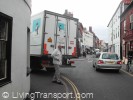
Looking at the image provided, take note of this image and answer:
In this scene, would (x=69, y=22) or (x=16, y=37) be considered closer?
(x=16, y=37)

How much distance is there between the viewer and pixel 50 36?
14.0 metres

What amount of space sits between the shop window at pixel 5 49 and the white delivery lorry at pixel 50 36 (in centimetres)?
782

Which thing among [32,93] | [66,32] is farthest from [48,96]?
[66,32]

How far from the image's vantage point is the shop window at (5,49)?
5.62 meters

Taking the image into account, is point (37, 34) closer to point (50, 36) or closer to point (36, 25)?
point (36, 25)

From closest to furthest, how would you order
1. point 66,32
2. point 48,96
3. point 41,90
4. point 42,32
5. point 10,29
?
1. point 10,29
2. point 48,96
3. point 41,90
4. point 42,32
5. point 66,32

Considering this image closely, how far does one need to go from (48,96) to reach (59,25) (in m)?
6.65

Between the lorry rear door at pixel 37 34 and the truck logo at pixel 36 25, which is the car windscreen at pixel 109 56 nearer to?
the lorry rear door at pixel 37 34

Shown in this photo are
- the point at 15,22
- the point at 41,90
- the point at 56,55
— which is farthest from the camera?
the point at 56,55

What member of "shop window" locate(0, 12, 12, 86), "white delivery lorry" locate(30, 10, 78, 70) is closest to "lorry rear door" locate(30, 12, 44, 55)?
"white delivery lorry" locate(30, 10, 78, 70)

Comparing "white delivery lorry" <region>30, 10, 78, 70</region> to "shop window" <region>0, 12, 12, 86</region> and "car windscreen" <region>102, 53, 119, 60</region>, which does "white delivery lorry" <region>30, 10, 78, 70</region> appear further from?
"shop window" <region>0, 12, 12, 86</region>

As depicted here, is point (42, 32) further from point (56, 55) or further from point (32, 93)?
point (32, 93)

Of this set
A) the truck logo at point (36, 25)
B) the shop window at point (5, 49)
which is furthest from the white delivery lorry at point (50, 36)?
the shop window at point (5, 49)

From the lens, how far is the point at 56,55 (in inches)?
466
